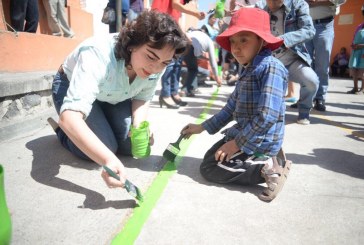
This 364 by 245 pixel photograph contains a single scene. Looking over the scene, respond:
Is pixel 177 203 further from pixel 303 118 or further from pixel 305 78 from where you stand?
pixel 303 118

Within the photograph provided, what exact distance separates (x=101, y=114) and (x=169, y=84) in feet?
6.79

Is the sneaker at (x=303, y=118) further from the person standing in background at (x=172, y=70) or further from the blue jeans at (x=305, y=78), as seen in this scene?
the person standing in background at (x=172, y=70)

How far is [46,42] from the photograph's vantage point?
3.49 m

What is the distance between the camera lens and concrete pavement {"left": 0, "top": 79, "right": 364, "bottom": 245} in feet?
4.58

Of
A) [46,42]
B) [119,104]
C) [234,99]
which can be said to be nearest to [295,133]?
[234,99]

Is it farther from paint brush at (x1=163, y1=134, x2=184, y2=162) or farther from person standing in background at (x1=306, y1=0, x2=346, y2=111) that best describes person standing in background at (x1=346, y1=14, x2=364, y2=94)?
paint brush at (x1=163, y1=134, x2=184, y2=162)

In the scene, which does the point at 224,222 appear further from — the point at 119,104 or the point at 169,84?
the point at 169,84

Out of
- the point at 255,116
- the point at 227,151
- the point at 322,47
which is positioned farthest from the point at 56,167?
the point at 322,47

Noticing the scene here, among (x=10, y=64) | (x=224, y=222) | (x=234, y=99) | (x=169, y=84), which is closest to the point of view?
(x=224, y=222)

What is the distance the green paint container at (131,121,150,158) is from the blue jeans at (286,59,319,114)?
84.7 inches

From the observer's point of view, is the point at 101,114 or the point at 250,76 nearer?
the point at 250,76

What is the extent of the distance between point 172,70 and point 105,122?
7.00 ft

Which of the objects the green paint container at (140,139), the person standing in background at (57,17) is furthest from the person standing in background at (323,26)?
the person standing in background at (57,17)

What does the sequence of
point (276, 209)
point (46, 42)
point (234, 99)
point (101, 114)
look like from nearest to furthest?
1. point (276, 209)
2. point (234, 99)
3. point (101, 114)
4. point (46, 42)
